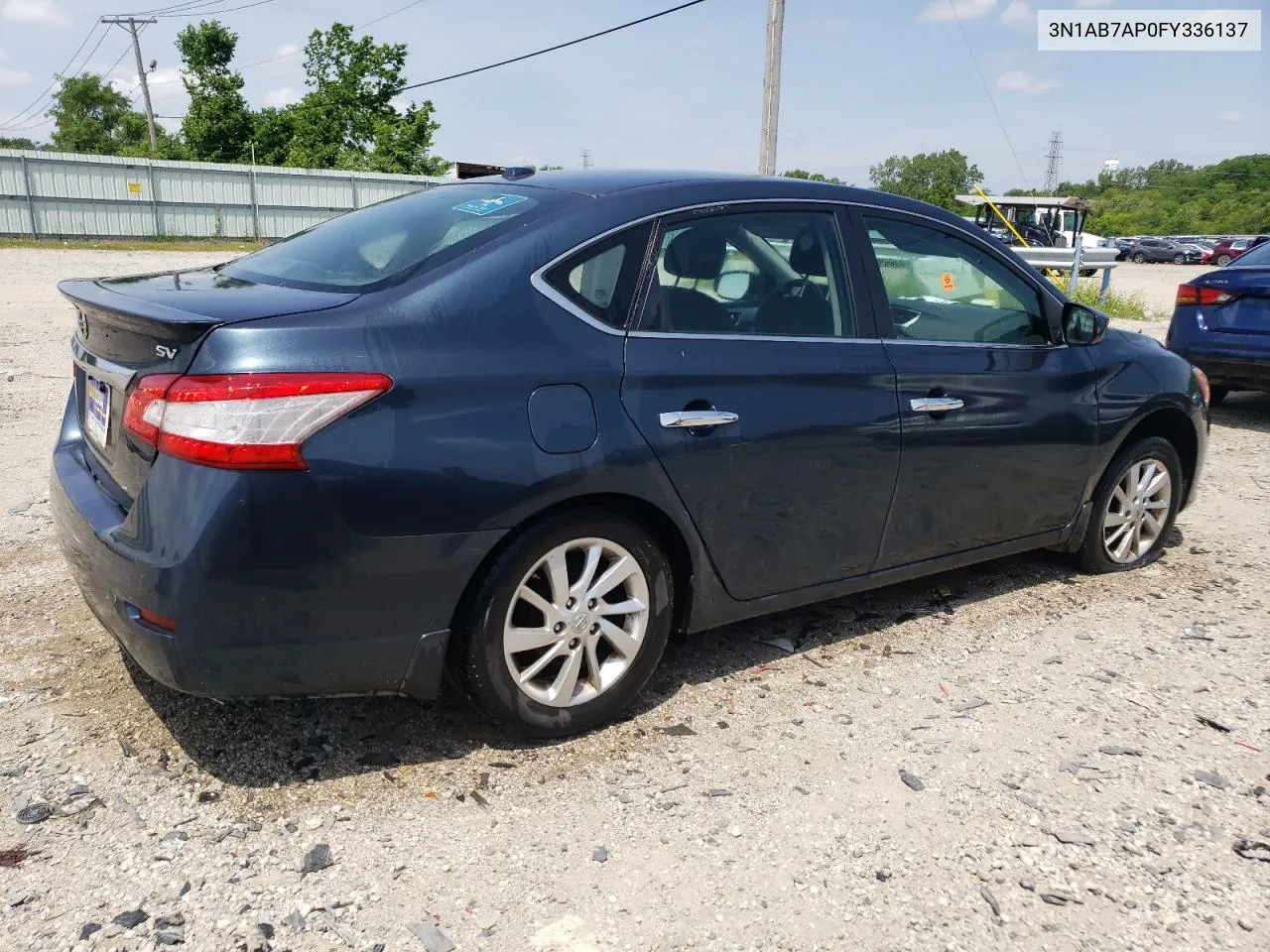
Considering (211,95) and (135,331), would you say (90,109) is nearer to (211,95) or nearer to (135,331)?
(211,95)

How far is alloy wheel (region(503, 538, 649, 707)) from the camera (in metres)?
2.98

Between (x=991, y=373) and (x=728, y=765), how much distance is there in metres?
1.86

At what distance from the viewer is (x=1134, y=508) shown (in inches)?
190

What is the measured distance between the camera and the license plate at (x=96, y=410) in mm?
2996

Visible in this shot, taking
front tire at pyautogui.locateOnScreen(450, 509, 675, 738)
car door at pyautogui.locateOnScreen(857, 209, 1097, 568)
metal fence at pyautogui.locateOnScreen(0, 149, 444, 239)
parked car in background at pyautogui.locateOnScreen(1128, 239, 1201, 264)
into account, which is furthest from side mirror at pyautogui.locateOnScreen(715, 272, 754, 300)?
parked car in background at pyautogui.locateOnScreen(1128, 239, 1201, 264)

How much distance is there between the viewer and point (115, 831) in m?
2.67

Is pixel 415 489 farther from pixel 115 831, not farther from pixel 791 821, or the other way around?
pixel 791 821

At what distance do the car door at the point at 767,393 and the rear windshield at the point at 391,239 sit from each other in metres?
0.50

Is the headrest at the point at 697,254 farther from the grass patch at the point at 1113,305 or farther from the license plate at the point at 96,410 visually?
the grass patch at the point at 1113,305

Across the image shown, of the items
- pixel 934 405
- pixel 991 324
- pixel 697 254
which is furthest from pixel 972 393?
pixel 697 254

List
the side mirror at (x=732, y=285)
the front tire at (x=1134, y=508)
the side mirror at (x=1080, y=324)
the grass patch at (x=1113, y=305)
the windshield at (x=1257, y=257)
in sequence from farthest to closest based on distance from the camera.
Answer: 1. the grass patch at (x=1113, y=305)
2. the windshield at (x=1257, y=257)
3. the front tire at (x=1134, y=508)
4. the side mirror at (x=1080, y=324)
5. the side mirror at (x=732, y=285)

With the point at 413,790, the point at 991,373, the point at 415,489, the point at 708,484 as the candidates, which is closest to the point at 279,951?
the point at 413,790

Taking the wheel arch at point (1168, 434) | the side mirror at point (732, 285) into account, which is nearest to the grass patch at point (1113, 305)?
the wheel arch at point (1168, 434)

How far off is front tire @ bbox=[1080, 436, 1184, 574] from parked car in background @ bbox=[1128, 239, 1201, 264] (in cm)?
5167
